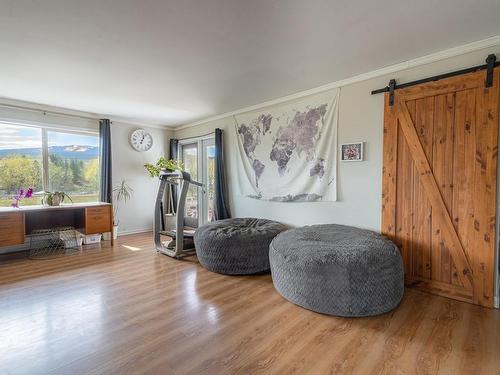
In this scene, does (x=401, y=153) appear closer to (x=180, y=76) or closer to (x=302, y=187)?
(x=302, y=187)

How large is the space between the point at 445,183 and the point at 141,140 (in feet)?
16.9

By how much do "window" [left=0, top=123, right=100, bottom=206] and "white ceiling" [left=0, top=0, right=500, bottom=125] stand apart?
95cm

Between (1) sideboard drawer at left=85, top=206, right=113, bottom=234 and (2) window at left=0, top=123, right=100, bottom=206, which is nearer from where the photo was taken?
(2) window at left=0, top=123, right=100, bottom=206

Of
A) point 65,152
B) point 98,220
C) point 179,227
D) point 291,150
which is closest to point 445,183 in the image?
point 291,150

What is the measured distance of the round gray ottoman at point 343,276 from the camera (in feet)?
6.73

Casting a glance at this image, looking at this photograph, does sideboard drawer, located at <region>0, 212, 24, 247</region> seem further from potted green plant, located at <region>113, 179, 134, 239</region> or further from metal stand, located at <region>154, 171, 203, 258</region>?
metal stand, located at <region>154, 171, 203, 258</region>

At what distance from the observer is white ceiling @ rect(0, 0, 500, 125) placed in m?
1.77

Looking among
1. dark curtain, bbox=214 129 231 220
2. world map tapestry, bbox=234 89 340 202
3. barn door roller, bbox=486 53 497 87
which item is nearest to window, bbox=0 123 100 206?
dark curtain, bbox=214 129 231 220

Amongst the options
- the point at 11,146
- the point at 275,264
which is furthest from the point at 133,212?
the point at 275,264

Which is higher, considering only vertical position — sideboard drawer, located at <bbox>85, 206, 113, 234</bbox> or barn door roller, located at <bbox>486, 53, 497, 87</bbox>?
barn door roller, located at <bbox>486, 53, 497, 87</bbox>

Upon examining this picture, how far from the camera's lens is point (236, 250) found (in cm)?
296

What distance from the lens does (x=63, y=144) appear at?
4.50 metres

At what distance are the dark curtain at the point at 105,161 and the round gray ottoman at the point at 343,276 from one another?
3731 mm

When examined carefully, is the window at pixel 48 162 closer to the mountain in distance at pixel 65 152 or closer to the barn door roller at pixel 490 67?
the mountain in distance at pixel 65 152
